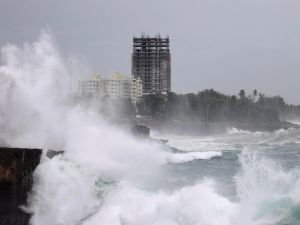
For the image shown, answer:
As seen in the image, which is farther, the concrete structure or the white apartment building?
the concrete structure

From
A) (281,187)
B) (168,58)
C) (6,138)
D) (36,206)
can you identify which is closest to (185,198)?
(281,187)

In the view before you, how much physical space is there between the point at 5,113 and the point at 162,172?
18.8ft

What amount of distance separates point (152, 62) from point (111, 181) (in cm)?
13505

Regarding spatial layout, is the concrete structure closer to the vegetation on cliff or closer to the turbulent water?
the vegetation on cliff

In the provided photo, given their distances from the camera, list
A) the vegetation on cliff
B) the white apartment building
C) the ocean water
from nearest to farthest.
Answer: the ocean water
the vegetation on cliff
the white apartment building

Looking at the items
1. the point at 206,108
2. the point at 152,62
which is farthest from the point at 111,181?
the point at 152,62

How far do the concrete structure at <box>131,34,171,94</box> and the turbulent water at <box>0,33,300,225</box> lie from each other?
12573cm

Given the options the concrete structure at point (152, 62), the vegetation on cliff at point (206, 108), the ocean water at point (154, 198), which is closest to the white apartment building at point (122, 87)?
the vegetation on cliff at point (206, 108)

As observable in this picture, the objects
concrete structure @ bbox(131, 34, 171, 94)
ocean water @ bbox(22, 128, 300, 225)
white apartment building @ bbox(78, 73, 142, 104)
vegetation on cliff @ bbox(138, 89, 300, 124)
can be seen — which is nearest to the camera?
ocean water @ bbox(22, 128, 300, 225)

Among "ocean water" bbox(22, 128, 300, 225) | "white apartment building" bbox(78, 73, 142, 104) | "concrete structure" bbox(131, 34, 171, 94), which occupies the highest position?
"concrete structure" bbox(131, 34, 171, 94)

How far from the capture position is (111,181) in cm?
1719

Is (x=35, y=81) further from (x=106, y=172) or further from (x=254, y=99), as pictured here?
(x=254, y=99)

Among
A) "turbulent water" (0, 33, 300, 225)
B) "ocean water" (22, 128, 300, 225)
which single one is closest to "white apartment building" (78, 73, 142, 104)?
"turbulent water" (0, 33, 300, 225)

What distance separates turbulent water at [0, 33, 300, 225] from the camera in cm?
1370
